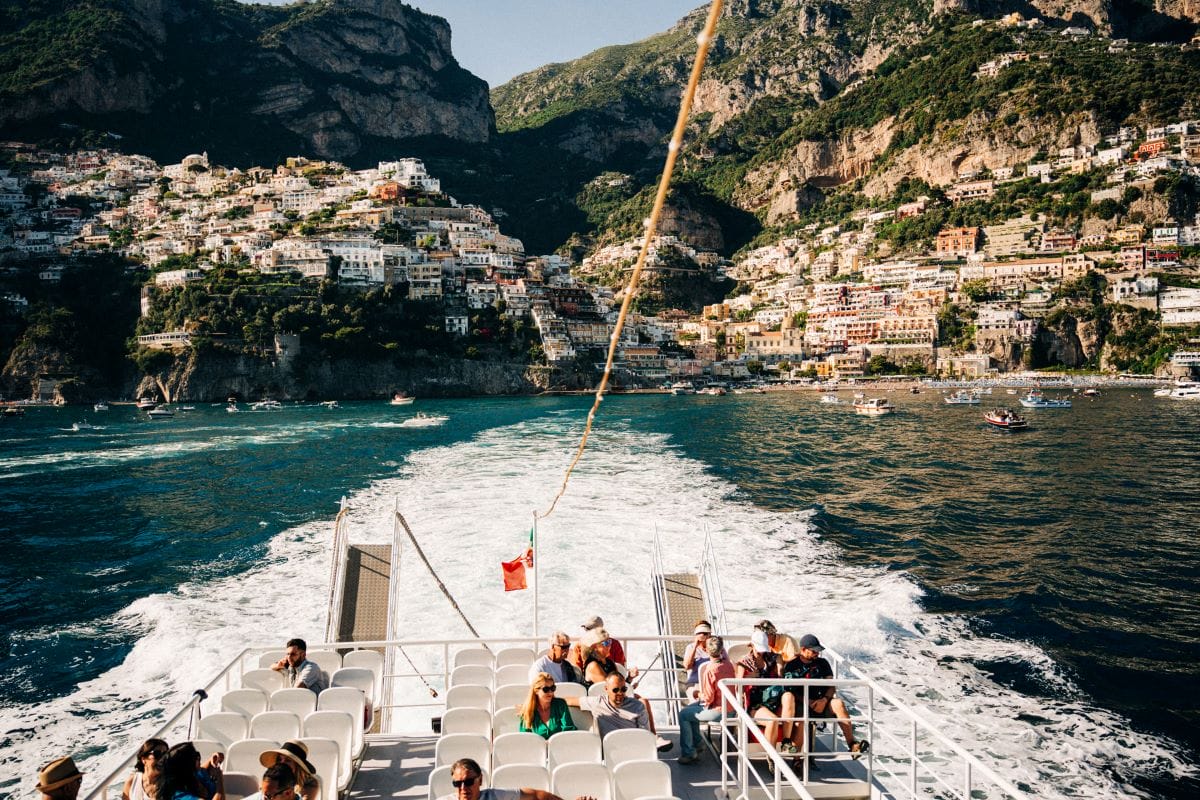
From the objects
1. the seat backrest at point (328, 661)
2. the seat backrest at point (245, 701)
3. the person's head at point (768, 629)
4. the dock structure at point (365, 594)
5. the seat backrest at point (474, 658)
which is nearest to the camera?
the seat backrest at point (245, 701)

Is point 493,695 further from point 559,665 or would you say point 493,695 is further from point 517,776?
point 517,776

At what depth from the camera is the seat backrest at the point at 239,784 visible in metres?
4.24

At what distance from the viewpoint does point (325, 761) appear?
14.4 feet

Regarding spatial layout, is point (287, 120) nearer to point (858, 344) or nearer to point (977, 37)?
point (858, 344)

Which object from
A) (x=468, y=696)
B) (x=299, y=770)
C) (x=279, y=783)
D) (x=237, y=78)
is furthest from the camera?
(x=237, y=78)

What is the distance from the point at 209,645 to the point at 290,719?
575cm

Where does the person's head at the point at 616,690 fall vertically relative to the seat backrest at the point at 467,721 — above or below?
above

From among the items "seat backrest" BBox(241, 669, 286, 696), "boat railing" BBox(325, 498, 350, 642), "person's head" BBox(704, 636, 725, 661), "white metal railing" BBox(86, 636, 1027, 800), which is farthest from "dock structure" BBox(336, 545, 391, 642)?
"person's head" BBox(704, 636, 725, 661)

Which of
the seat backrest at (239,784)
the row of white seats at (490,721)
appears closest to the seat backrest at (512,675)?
the row of white seats at (490,721)

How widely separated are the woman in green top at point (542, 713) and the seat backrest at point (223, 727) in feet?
6.75

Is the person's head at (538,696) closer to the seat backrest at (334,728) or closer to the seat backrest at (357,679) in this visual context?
the seat backrest at (334,728)

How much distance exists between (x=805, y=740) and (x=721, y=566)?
8.43 meters

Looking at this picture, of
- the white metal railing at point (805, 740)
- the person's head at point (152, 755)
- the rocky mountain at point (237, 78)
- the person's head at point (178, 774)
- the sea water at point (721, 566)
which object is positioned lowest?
the sea water at point (721, 566)

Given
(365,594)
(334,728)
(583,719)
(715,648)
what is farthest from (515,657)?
(365,594)
